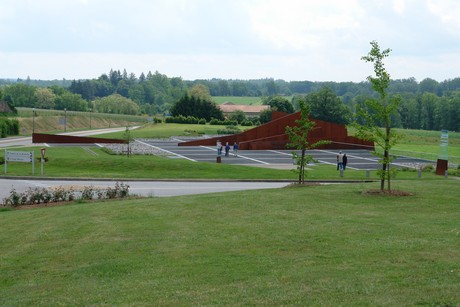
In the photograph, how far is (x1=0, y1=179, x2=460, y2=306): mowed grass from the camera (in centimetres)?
960

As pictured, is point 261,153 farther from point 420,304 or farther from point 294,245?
point 420,304

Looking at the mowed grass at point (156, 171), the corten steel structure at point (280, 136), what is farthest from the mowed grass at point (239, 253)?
the corten steel structure at point (280, 136)

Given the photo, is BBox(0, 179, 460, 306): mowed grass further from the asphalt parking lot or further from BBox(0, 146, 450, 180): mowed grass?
the asphalt parking lot

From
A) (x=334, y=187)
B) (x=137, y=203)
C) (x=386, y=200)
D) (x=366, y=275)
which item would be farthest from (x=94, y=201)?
(x=366, y=275)

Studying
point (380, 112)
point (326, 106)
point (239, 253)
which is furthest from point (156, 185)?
point (326, 106)

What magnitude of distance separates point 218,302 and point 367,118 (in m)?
14.2

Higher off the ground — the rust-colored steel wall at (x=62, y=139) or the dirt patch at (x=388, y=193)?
the dirt patch at (x=388, y=193)

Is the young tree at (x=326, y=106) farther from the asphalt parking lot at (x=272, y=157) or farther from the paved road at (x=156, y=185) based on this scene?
the paved road at (x=156, y=185)

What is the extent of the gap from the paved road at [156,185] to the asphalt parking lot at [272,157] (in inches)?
539

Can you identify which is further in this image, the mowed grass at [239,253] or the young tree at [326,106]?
the young tree at [326,106]

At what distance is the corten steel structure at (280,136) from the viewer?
6388cm

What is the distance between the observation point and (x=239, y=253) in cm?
1255

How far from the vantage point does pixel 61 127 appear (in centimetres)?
9900

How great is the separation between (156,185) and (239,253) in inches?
789
